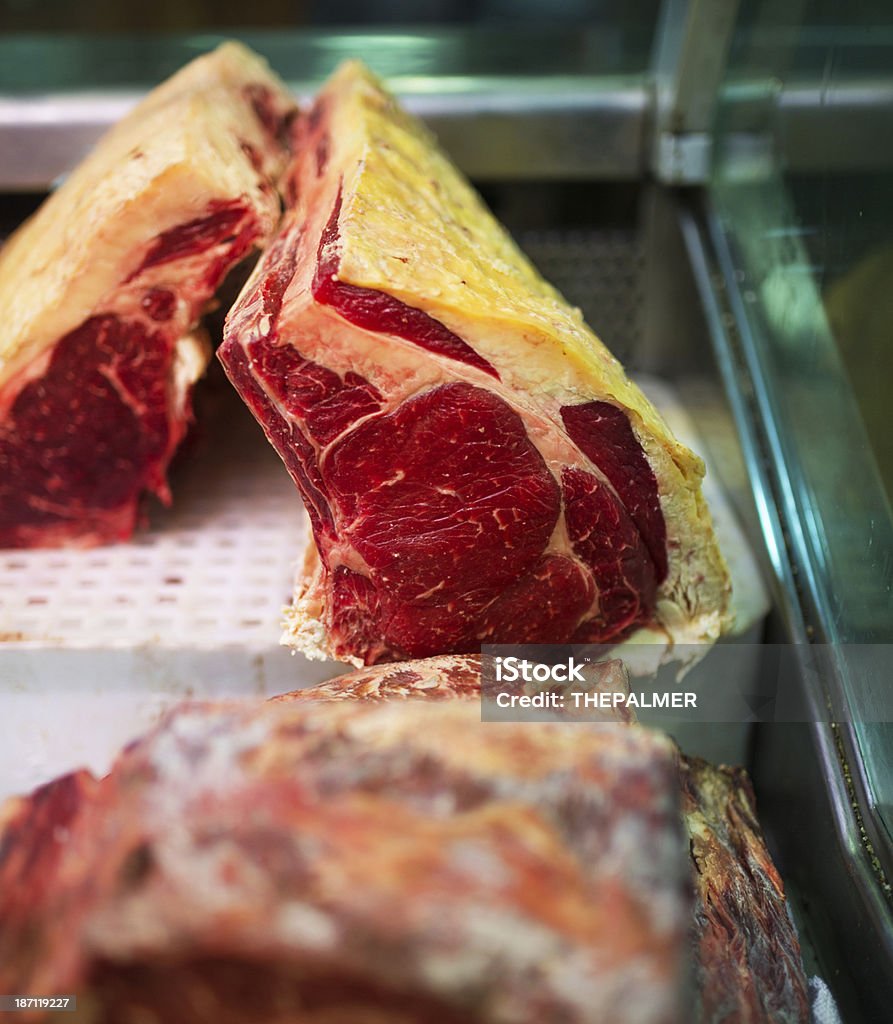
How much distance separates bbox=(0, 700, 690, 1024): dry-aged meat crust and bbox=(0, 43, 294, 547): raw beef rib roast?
3.30ft

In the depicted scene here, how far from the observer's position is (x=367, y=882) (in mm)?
789

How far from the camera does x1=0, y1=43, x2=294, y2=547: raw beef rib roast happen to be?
1.64 metres

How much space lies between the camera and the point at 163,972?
2.60ft

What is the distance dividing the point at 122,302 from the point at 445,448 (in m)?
0.70

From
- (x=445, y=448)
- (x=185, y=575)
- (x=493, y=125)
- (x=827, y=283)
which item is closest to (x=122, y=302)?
(x=185, y=575)

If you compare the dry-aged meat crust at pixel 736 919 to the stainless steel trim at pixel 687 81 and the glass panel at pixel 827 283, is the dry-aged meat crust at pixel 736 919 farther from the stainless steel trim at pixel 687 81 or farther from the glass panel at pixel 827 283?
the stainless steel trim at pixel 687 81

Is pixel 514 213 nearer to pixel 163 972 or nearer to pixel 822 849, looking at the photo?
pixel 822 849

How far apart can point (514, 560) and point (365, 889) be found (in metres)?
0.74

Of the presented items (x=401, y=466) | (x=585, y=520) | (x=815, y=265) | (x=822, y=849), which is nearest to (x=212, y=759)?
(x=401, y=466)

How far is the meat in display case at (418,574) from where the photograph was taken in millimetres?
800

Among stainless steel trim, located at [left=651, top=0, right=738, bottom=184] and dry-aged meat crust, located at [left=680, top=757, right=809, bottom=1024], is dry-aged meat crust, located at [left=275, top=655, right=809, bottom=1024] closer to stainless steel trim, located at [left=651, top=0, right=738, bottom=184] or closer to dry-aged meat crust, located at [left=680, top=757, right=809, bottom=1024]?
dry-aged meat crust, located at [left=680, top=757, right=809, bottom=1024]

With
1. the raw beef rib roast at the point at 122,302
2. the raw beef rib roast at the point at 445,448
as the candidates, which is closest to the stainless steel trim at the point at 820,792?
the raw beef rib roast at the point at 445,448

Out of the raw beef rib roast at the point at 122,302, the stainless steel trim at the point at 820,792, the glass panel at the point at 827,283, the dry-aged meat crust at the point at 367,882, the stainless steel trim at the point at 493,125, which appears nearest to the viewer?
the dry-aged meat crust at the point at 367,882

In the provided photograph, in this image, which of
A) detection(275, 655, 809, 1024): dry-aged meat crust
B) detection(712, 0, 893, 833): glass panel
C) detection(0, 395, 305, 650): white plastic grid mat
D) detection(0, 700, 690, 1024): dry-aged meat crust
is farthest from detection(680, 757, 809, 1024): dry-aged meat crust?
detection(0, 395, 305, 650): white plastic grid mat
